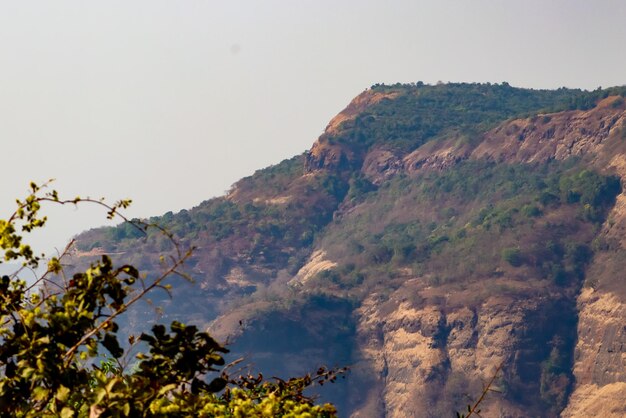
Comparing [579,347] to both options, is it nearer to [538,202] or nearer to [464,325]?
[464,325]

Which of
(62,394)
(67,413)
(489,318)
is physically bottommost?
(489,318)

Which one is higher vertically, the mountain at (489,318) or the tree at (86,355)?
the tree at (86,355)

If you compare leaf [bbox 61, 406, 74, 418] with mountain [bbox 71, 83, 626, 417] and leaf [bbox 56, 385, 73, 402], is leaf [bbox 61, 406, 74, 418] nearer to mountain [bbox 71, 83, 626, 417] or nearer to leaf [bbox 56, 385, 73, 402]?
leaf [bbox 56, 385, 73, 402]

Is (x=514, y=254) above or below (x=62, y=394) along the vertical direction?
below

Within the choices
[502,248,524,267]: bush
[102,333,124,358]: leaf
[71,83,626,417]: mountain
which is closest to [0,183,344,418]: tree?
[102,333,124,358]: leaf

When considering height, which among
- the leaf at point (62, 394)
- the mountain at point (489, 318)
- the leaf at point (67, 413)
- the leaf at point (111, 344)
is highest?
the leaf at point (111, 344)

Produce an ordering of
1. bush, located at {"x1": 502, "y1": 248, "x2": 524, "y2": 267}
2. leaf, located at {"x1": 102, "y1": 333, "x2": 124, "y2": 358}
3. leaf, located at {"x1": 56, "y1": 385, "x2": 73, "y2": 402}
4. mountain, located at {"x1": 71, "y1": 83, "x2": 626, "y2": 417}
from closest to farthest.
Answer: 1. leaf, located at {"x1": 56, "y1": 385, "x2": 73, "y2": 402}
2. leaf, located at {"x1": 102, "y1": 333, "x2": 124, "y2": 358}
3. mountain, located at {"x1": 71, "y1": 83, "x2": 626, "y2": 417}
4. bush, located at {"x1": 502, "y1": 248, "x2": 524, "y2": 267}

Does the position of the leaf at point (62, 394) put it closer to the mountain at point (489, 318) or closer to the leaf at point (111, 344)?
the leaf at point (111, 344)

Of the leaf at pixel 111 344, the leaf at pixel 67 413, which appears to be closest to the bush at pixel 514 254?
the leaf at pixel 111 344

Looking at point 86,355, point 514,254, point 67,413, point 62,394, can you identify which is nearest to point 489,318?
point 514,254

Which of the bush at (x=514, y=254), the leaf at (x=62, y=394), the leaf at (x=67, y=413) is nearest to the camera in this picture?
the leaf at (x=67, y=413)

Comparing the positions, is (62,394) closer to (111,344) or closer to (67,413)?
(67,413)

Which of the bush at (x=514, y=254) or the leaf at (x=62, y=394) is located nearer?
the leaf at (x=62, y=394)

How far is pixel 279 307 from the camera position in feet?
616
